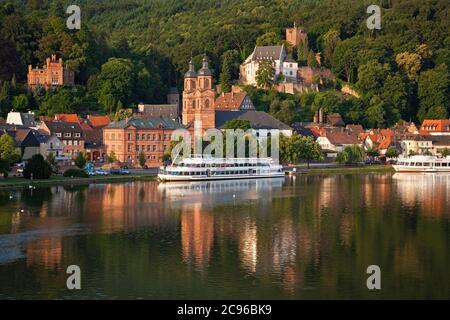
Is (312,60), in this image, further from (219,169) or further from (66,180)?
(66,180)

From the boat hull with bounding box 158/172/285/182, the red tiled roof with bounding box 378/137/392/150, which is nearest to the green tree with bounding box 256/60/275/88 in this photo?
the red tiled roof with bounding box 378/137/392/150

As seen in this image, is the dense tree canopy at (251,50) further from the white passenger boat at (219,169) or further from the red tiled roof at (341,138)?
the white passenger boat at (219,169)

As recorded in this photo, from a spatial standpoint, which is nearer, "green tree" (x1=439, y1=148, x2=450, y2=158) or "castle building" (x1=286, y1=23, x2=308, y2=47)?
"green tree" (x1=439, y1=148, x2=450, y2=158)

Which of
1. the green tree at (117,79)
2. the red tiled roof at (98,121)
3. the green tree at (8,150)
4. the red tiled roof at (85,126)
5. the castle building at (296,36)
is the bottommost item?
the green tree at (8,150)

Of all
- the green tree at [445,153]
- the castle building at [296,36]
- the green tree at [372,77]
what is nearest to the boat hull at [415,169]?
the green tree at [445,153]

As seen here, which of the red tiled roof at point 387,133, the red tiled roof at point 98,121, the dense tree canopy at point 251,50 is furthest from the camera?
the red tiled roof at point 387,133

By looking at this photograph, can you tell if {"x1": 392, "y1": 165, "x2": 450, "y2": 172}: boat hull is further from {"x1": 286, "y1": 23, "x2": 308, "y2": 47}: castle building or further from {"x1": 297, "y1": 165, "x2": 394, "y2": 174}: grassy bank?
{"x1": 286, "y1": 23, "x2": 308, "y2": 47}: castle building

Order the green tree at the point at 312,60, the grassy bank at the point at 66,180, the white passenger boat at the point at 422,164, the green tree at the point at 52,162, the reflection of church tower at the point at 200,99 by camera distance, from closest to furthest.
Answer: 1. the grassy bank at the point at 66,180
2. the green tree at the point at 52,162
3. the white passenger boat at the point at 422,164
4. the reflection of church tower at the point at 200,99
5. the green tree at the point at 312,60
